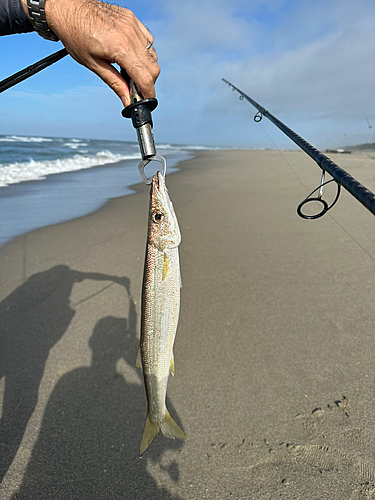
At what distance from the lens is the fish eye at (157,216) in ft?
5.89

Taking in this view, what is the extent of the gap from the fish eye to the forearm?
3.90ft

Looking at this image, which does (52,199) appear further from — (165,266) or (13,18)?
(165,266)

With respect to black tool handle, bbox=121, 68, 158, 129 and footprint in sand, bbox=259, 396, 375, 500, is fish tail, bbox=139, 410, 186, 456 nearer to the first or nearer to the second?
footprint in sand, bbox=259, 396, 375, 500

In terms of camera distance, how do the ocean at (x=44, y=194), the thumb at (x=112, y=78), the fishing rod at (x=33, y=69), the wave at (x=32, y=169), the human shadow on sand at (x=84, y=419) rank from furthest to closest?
the wave at (x=32, y=169), the ocean at (x=44, y=194), the human shadow on sand at (x=84, y=419), the fishing rod at (x=33, y=69), the thumb at (x=112, y=78)

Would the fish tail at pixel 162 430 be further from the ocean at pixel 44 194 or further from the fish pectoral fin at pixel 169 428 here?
the ocean at pixel 44 194

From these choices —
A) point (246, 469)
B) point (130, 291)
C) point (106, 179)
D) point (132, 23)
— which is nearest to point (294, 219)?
point (130, 291)

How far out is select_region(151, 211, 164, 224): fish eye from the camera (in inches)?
70.6

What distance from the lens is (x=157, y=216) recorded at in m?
1.80

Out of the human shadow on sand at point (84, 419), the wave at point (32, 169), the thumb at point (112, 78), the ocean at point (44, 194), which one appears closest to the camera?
the thumb at point (112, 78)

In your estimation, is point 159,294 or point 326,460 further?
point 326,460

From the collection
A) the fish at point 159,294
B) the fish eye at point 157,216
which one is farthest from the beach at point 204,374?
the fish eye at point 157,216

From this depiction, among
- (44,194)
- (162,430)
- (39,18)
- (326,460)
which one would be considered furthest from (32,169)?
(326,460)

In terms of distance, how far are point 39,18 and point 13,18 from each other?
0.16 m

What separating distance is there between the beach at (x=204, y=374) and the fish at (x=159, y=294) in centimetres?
79
